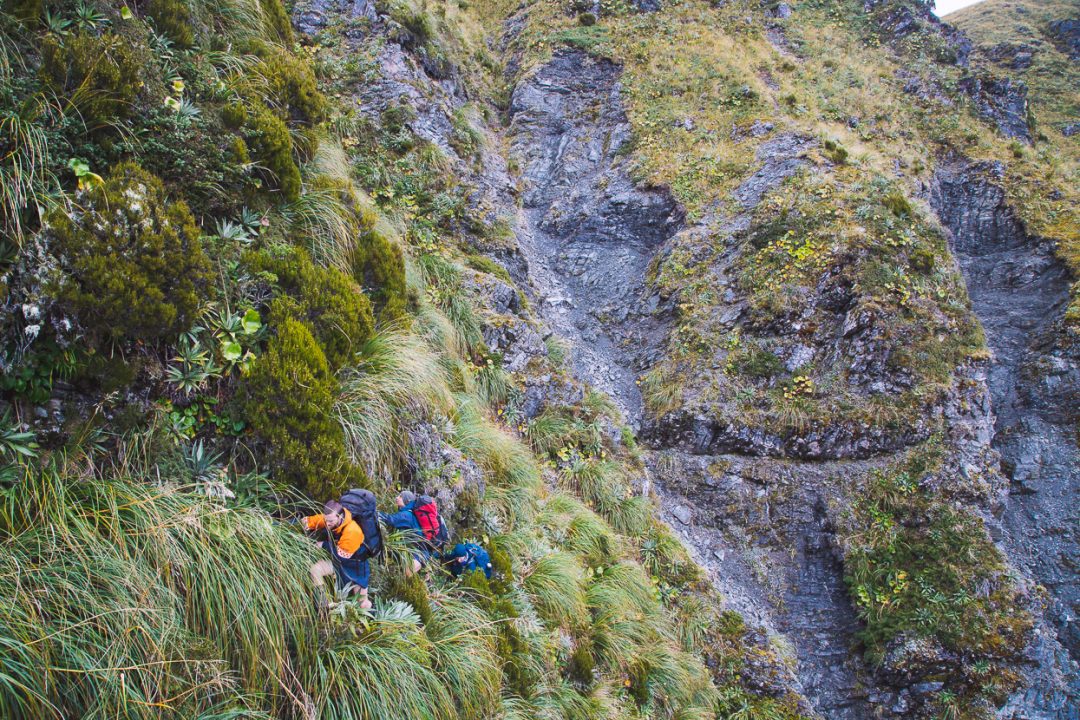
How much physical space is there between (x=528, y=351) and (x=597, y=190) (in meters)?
7.98

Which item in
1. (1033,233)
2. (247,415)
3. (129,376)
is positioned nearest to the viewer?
(129,376)

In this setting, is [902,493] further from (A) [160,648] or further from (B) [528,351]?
(A) [160,648]

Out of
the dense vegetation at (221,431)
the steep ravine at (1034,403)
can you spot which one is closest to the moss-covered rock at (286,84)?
the dense vegetation at (221,431)

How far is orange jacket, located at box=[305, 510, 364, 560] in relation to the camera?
353 cm

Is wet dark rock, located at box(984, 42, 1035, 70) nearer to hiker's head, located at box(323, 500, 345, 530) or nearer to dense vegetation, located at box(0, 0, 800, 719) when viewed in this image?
dense vegetation, located at box(0, 0, 800, 719)

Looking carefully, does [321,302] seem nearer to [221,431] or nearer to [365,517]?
[221,431]

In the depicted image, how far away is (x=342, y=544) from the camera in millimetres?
3531

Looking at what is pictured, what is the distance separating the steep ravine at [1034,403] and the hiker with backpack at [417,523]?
8940 mm

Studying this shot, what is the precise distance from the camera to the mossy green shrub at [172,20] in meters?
5.17

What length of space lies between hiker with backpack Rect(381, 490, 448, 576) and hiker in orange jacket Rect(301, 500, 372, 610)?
60 centimetres

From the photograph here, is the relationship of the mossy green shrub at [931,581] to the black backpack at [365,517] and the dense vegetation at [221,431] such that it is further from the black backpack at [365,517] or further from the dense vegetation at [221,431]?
the black backpack at [365,517]

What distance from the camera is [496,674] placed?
13.1ft

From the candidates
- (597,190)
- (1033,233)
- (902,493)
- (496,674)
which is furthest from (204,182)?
(1033,233)

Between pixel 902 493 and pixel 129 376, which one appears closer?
pixel 129 376
